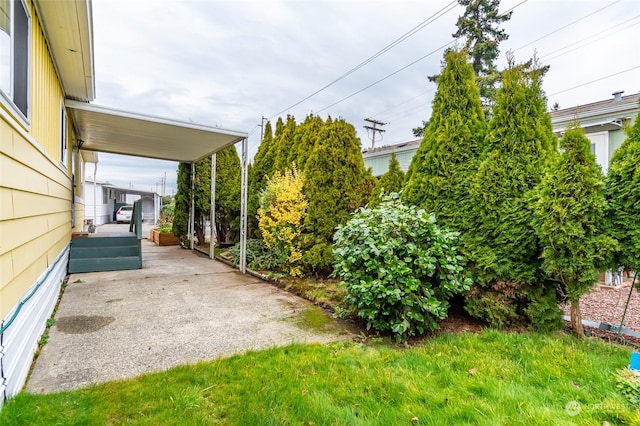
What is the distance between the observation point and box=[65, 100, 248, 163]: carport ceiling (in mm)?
5734

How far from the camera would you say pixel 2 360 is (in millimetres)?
2016

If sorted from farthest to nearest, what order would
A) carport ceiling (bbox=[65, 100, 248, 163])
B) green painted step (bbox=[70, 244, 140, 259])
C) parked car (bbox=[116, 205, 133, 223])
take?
parked car (bbox=[116, 205, 133, 223]), green painted step (bbox=[70, 244, 140, 259]), carport ceiling (bbox=[65, 100, 248, 163])

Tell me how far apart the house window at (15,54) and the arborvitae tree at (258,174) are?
226 inches

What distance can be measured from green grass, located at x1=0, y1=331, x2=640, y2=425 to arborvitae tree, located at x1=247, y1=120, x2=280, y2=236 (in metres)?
5.93

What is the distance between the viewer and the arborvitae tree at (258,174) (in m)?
8.62

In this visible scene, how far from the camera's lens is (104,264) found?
6695mm

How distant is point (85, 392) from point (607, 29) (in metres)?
15.7

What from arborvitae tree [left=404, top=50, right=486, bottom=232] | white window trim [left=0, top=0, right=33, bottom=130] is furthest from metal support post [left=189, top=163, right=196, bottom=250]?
arborvitae tree [left=404, top=50, right=486, bottom=232]

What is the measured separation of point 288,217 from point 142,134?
3.91 m

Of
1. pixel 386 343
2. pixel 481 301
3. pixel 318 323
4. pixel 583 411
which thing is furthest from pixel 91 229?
pixel 583 411

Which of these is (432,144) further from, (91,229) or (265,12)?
(91,229)

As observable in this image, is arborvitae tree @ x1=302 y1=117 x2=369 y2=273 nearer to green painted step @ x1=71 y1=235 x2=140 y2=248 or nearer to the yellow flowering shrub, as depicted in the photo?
the yellow flowering shrub

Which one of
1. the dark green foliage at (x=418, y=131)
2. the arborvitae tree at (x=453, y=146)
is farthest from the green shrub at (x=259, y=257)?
the dark green foliage at (x=418, y=131)

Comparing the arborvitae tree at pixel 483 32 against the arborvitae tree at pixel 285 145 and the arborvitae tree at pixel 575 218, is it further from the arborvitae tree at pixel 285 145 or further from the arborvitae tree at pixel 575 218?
the arborvitae tree at pixel 575 218
